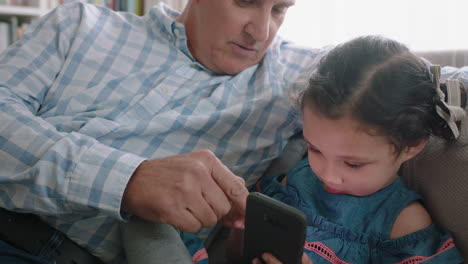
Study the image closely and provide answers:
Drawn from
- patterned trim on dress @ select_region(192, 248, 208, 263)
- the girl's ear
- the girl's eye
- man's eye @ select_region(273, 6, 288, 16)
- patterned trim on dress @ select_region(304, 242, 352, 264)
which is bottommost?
patterned trim on dress @ select_region(192, 248, 208, 263)

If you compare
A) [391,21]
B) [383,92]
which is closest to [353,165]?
[383,92]

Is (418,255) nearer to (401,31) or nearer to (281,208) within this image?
(281,208)

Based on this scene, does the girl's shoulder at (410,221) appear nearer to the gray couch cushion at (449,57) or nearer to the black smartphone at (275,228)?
the black smartphone at (275,228)

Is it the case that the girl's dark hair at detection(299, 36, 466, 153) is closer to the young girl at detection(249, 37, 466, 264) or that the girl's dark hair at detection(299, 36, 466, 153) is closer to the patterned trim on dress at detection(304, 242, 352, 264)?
the young girl at detection(249, 37, 466, 264)

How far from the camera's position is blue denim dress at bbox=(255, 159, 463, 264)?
0.67m

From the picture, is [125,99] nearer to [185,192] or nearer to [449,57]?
[185,192]

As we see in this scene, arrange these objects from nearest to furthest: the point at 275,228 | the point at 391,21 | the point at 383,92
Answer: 1. the point at 275,228
2. the point at 383,92
3. the point at 391,21

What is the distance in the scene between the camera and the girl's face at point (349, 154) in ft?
2.18

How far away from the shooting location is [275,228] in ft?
1.78

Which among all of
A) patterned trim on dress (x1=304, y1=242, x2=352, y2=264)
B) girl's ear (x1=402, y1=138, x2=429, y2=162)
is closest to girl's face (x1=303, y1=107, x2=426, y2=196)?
girl's ear (x1=402, y1=138, x2=429, y2=162)

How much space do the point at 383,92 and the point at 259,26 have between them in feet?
1.33

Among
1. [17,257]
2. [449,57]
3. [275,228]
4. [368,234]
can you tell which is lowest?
[17,257]

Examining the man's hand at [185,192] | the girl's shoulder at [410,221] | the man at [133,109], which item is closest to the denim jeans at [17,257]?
the man at [133,109]

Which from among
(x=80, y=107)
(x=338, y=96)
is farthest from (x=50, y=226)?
(x=338, y=96)
